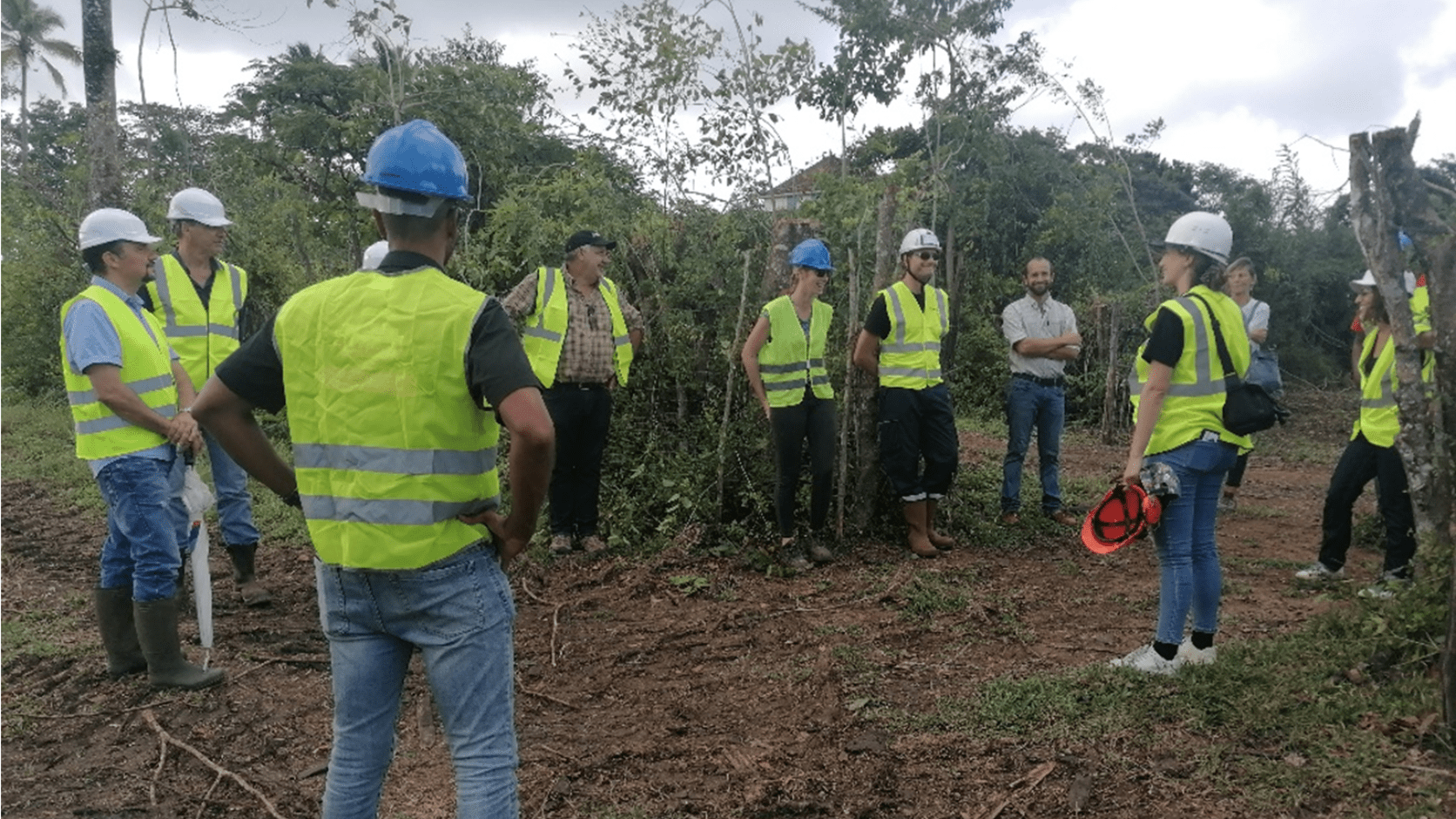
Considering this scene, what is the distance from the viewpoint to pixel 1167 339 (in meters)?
3.86

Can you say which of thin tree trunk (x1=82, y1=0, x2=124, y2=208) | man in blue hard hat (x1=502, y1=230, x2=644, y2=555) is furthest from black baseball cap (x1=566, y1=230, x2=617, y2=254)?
thin tree trunk (x1=82, y1=0, x2=124, y2=208)

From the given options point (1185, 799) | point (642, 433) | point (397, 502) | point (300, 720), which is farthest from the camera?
point (642, 433)

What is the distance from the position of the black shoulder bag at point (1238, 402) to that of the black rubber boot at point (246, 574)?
500cm

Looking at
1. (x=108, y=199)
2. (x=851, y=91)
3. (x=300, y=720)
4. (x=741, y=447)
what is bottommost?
(x=300, y=720)

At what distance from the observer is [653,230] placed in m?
7.14

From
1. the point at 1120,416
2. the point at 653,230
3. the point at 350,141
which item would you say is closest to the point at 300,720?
the point at 653,230

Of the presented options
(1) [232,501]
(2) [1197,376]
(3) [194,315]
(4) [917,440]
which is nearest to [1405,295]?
(2) [1197,376]

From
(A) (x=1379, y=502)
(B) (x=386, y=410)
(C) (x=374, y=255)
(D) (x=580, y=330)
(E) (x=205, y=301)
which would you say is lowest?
(A) (x=1379, y=502)

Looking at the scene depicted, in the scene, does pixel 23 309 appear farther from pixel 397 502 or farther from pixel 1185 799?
pixel 1185 799

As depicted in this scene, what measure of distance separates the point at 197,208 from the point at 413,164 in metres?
3.53

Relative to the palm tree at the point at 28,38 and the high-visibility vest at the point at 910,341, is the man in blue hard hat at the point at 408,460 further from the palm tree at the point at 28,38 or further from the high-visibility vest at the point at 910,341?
the palm tree at the point at 28,38

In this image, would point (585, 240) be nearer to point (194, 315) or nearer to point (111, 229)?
point (194, 315)

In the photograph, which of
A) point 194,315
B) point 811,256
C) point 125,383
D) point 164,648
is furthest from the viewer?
point 811,256

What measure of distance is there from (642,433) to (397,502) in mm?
4917
